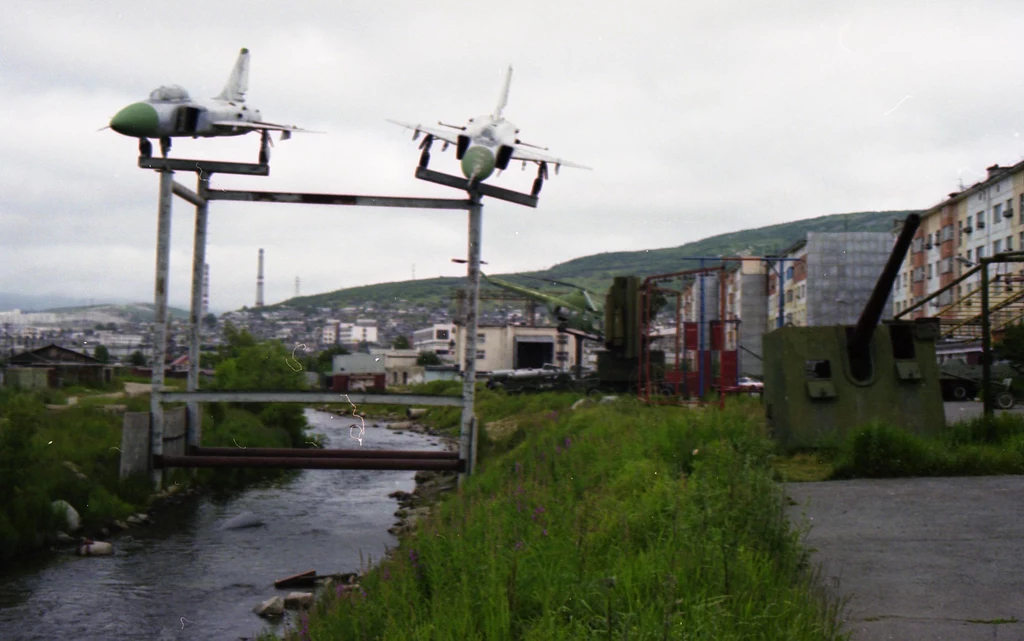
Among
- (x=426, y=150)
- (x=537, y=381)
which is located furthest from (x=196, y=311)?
(x=537, y=381)

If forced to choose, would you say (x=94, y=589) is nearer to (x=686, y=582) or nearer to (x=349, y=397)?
(x=349, y=397)

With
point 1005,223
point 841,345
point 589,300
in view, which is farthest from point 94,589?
point 1005,223

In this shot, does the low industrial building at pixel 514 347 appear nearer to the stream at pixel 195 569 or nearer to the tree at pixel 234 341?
the tree at pixel 234 341

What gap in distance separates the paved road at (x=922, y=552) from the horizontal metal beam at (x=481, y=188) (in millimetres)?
11215

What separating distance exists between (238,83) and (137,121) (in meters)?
3.18

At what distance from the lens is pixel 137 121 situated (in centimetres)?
1880

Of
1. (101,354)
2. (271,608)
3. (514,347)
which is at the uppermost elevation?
(514,347)

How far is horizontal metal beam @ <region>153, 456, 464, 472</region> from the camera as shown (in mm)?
18016

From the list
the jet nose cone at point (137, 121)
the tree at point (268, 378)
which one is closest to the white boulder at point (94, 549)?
the jet nose cone at point (137, 121)

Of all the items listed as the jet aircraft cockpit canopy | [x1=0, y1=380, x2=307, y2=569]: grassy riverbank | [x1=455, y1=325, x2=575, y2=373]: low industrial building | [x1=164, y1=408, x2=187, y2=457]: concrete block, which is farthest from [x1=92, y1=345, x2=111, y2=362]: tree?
the jet aircraft cockpit canopy

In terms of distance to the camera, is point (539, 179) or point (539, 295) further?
point (539, 295)

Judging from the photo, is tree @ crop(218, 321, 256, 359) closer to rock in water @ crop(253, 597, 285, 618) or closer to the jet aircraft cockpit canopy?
the jet aircraft cockpit canopy

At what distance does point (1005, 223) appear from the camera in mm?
57594

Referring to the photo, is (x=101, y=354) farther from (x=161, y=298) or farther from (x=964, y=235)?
(x=964, y=235)
